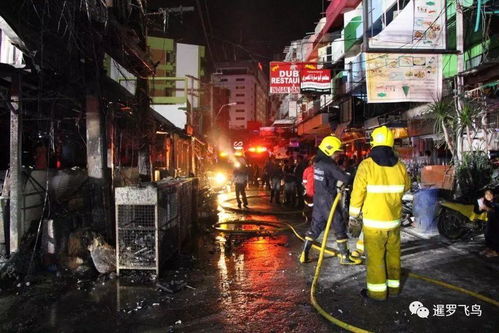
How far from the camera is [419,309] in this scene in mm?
4730

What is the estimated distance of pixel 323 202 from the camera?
6.82 meters

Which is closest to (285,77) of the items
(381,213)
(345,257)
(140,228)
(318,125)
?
(318,125)

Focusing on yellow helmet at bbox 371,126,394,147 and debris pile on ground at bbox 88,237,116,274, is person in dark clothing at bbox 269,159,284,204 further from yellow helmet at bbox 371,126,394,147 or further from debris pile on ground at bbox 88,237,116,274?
yellow helmet at bbox 371,126,394,147

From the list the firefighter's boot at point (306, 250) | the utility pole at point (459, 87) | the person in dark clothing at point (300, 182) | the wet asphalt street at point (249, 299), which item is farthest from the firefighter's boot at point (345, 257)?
the person in dark clothing at point (300, 182)

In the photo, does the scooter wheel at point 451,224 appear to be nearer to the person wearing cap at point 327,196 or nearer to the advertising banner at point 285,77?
the person wearing cap at point 327,196

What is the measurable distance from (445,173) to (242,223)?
531cm

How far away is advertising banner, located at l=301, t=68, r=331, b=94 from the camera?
18297 millimetres

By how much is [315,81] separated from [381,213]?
1423 cm

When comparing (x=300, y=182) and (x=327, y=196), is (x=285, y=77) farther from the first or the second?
(x=327, y=196)

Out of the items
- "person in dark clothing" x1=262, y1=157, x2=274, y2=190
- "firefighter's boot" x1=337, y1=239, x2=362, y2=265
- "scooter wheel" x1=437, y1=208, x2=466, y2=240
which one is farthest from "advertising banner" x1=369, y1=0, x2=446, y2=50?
"person in dark clothing" x1=262, y1=157, x2=274, y2=190

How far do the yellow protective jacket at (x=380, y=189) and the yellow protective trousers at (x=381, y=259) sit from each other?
10 cm

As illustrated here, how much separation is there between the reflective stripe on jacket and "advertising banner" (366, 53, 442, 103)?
7.04 meters

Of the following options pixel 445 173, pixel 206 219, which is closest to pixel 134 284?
pixel 206 219

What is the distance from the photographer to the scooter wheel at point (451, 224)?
27.1ft
